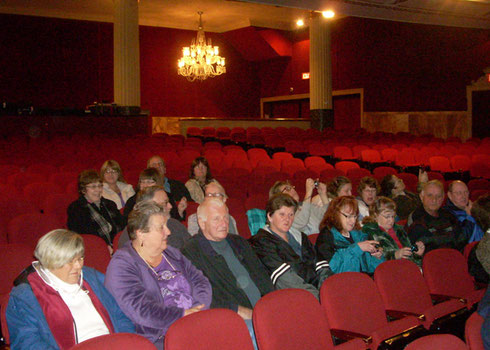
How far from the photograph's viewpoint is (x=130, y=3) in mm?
12234

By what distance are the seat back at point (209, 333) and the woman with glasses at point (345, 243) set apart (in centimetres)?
128

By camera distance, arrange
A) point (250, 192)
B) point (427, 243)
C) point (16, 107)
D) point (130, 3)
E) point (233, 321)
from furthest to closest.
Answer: point (130, 3), point (16, 107), point (250, 192), point (427, 243), point (233, 321)

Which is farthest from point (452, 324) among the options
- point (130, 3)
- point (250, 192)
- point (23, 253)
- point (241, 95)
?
point (241, 95)

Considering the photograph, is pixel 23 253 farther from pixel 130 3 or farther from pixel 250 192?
pixel 130 3

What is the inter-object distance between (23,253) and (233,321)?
1490 mm

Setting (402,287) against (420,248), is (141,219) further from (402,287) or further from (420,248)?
(420,248)

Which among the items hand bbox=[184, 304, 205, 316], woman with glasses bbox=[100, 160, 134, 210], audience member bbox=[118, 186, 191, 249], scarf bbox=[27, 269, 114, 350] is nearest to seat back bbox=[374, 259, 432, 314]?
hand bbox=[184, 304, 205, 316]

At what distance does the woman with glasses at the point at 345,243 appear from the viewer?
3.10m

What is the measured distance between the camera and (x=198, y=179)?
511 cm

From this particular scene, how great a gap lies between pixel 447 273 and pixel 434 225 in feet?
2.99

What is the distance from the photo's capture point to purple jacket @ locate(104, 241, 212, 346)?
2211 millimetres

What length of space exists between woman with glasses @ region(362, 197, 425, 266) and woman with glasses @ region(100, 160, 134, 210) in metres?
2.42

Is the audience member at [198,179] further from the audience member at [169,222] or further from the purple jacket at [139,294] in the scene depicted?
the purple jacket at [139,294]

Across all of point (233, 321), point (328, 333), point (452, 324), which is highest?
point (233, 321)
